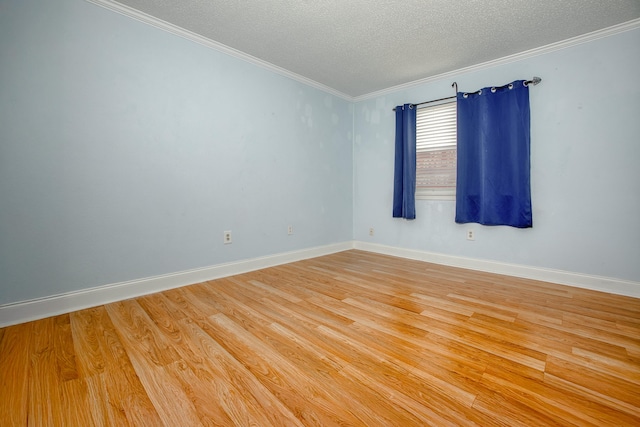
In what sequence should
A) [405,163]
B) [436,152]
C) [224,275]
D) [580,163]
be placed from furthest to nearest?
[405,163]
[436,152]
[224,275]
[580,163]

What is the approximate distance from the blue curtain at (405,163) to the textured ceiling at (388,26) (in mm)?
627

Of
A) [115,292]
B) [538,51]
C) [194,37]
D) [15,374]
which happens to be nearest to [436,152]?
[538,51]

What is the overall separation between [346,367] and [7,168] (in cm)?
250

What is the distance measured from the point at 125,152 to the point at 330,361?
2.26 m

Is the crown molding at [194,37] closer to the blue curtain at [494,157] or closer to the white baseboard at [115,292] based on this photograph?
the blue curtain at [494,157]

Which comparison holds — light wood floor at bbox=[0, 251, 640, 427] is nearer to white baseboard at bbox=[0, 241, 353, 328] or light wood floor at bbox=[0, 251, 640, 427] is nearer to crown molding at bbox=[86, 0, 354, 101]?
white baseboard at bbox=[0, 241, 353, 328]

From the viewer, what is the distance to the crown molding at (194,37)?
→ 7.07 feet

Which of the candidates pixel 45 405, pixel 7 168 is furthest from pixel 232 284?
pixel 7 168

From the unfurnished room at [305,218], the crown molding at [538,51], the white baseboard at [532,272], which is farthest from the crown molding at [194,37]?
the white baseboard at [532,272]

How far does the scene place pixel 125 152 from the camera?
7.37 feet

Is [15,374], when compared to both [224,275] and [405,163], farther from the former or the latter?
[405,163]

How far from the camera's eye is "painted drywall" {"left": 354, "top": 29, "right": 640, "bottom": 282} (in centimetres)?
237

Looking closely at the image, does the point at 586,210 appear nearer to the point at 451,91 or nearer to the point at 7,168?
the point at 451,91

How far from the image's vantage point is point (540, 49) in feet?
8.94
